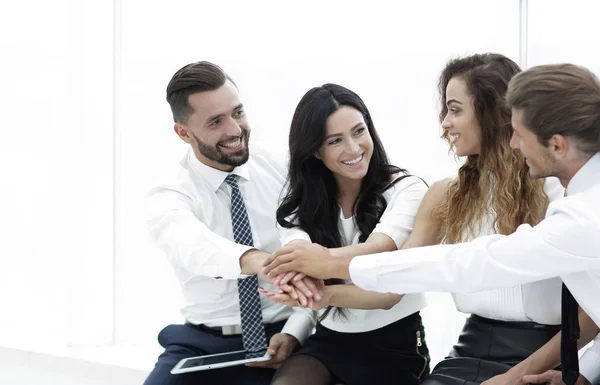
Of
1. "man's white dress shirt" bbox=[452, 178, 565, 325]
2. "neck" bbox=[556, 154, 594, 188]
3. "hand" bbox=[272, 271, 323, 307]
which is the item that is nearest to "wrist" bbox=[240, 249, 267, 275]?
"hand" bbox=[272, 271, 323, 307]

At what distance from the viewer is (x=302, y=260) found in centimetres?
254

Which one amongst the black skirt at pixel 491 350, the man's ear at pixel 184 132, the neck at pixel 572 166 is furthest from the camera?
the man's ear at pixel 184 132

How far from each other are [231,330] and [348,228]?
657 millimetres

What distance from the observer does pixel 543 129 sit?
2.03m

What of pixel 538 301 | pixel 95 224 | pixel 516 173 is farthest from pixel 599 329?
pixel 95 224

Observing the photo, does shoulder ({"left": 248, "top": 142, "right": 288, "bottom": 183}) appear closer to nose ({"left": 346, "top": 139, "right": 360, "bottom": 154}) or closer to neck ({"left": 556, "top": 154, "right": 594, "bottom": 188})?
nose ({"left": 346, "top": 139, "right": 360, "bottom": 154})

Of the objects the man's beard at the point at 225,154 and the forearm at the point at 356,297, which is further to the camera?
the man's beard at the point at 225,154

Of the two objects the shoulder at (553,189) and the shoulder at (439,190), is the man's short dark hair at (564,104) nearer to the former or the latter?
the shoulder at (553,189)

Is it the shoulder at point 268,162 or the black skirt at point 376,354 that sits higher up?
the shoulder at point 268,162

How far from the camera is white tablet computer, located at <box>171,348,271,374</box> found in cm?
275

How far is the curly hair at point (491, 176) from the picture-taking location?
2.38 metres

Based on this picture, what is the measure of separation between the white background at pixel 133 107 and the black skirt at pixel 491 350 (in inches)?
54.5

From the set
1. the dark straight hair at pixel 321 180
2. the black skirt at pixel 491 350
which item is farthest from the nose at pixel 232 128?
the black skirt at pixel 491 350

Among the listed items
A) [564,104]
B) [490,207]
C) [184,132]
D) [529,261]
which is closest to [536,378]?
[529,261]
